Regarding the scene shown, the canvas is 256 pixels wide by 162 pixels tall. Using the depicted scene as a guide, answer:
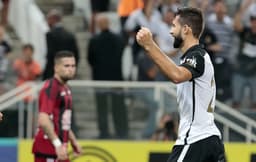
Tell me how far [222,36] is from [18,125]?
3.86 m

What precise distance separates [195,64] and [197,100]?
387 mm

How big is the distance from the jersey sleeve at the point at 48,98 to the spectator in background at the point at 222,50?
5160 mm

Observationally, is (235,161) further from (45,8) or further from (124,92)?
(45,8)

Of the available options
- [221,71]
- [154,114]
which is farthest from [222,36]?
[154,114]

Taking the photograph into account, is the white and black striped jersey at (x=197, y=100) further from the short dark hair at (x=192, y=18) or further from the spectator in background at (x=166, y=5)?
the spectator in background at (x=166, y=5)

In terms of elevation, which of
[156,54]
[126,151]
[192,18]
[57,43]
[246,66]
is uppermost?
[192,18]

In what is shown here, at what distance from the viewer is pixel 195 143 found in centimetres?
947

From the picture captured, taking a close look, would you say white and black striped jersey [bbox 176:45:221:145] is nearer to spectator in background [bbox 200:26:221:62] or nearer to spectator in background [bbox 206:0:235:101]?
spectator in background [bbox 200:26:221:62]

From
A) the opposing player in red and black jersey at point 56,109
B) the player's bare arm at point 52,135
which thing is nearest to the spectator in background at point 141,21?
the opposing player in red and black jersey at point 56,109

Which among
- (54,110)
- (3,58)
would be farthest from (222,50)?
(54,110)

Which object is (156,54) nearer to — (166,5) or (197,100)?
(197,100)

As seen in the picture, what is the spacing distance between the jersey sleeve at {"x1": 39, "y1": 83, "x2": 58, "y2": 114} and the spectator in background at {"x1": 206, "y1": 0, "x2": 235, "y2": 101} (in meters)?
5.16

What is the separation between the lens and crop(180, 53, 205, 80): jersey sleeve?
360 inches

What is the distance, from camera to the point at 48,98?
12.1 m
